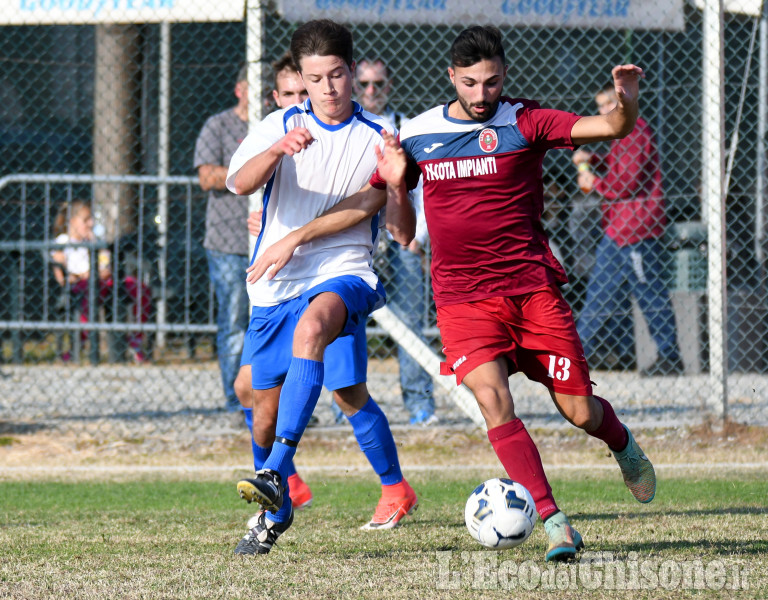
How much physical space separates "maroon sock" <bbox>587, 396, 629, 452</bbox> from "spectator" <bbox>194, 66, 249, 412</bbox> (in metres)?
3.89

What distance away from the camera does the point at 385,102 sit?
7809 millimetres

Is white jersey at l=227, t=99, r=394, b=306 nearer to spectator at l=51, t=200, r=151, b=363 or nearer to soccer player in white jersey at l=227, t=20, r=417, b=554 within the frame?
soccer player in white jersey at l=227, t=20, r=417, b=554

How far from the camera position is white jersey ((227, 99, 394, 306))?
15.8 feet

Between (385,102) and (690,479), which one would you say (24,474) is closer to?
(385,102)

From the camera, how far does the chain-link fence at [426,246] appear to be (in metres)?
8.17

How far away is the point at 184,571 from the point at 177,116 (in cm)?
1045

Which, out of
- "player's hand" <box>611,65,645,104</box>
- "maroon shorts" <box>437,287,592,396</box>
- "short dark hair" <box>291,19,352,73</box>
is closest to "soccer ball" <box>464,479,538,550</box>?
"maroon shorts" <box>437,287,592,396</box>

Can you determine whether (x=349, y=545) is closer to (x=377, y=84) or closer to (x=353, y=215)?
(x=353, y=215)

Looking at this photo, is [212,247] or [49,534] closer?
[49,534]

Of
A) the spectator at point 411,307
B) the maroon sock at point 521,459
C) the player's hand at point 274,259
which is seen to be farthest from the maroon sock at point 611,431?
the spectator at point 411,307

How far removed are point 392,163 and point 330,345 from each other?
3.06 ft

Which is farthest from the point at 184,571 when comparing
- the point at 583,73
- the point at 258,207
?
the point at 583,73

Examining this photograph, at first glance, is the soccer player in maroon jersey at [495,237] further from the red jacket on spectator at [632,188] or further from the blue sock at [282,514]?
the red jacket on spectator at [632,188]

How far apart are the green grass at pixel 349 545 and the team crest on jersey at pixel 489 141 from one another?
157 centimetres
